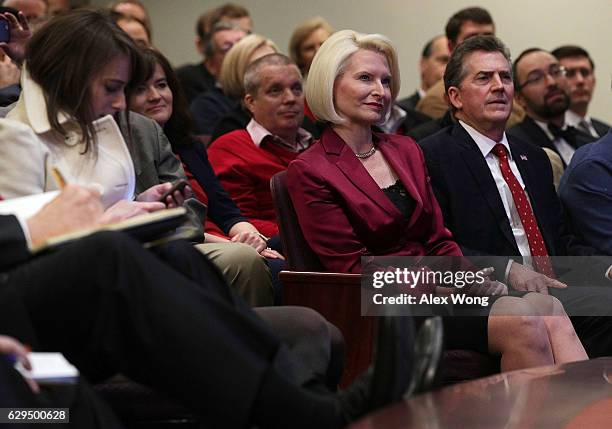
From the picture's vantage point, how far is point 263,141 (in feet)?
13.5

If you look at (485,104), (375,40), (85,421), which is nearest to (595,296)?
(485,104)

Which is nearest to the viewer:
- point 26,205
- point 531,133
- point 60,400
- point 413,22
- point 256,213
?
point 60,400

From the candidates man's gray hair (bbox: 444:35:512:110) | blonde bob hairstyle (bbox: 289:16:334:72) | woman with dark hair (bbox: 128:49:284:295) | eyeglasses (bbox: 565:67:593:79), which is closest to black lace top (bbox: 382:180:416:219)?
woman with dark hair (bbox: 128:49:284:295)

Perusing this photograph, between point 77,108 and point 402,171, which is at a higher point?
point 77,108

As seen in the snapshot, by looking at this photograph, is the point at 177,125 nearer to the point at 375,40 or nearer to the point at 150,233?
the point at 375,40

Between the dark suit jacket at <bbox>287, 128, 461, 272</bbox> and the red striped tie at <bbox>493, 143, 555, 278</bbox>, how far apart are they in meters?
0.31

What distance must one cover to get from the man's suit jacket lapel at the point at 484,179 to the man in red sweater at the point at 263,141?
2.45ft

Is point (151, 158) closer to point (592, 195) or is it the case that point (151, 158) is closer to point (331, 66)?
point (331, 66)

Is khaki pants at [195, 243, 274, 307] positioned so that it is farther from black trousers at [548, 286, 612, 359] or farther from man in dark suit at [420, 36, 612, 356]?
black trousers at [548, 286, 612, 359]

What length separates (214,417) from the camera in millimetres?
1933

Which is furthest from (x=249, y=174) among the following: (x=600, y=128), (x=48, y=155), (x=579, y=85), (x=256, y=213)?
(x=600, y=128)

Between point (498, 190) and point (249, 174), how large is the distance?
953 millimetres

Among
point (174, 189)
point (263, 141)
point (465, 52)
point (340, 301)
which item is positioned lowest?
point (340, 301)

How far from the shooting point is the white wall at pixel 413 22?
6.77 meters
